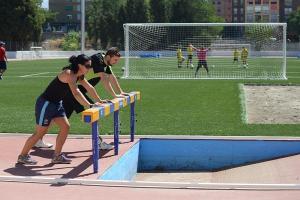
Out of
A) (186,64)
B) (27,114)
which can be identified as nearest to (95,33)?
(186,64)

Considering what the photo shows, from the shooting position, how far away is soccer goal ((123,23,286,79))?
1328 inches

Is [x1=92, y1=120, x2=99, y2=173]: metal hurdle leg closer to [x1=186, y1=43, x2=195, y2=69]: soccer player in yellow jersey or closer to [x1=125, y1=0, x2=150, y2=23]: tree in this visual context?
[x1=186, y1=43, x2=195, y2=69]: soccer player in yellow jersey

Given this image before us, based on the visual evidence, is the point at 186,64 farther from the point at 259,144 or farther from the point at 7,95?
the point at 259,144

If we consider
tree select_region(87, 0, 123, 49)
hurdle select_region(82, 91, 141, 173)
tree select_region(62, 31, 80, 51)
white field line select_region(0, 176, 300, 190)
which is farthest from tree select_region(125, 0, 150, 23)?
white field line select_region(0, 176, 300, 190)

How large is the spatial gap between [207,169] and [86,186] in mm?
3538

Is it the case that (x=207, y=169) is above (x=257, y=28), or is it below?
below

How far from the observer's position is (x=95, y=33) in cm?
10719

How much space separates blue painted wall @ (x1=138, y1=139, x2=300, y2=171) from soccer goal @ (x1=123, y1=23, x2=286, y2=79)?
70.5 feet

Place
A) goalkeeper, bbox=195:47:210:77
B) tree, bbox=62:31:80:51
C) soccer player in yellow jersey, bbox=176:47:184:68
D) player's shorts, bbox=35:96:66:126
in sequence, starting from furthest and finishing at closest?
1. tree, bbox=62:31:80:51
2. soccer player in yellow jersey, bbox=176:47:184:68
3. goalkeeper, bbox=195:47:210:77
4. player's shorts, bbox=35:96:66:126

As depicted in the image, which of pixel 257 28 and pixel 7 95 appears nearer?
pixel 7 95

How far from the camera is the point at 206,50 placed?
1345 inches

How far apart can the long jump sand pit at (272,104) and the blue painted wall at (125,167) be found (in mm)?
4100

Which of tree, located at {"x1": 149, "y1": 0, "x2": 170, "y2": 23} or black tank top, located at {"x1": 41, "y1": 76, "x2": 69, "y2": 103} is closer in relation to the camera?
black tank top, located at {"x1": 41, "y1": 76, "x2": 69, "y2": 103}

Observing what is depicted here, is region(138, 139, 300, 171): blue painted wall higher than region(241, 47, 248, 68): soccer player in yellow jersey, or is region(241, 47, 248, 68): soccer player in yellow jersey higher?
region(241, 47, 248, 68): soccer player in yellow jersey
